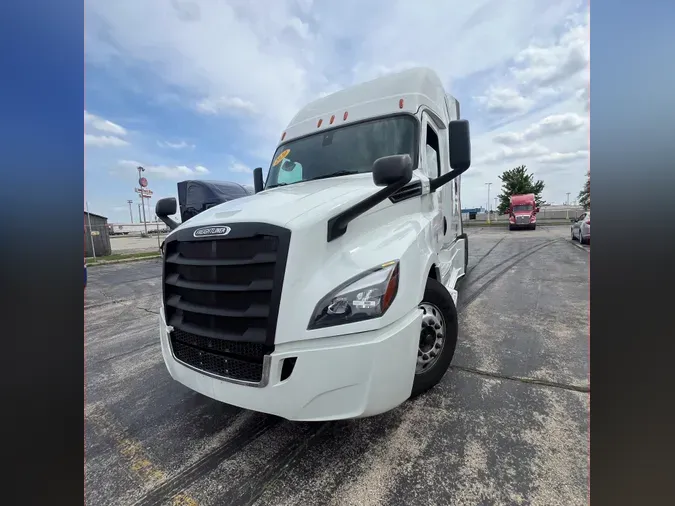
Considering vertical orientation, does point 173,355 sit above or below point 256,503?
above

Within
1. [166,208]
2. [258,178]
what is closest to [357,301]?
[166,208]

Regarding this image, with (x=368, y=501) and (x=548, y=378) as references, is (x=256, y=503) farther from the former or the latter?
(x=548, y=378)

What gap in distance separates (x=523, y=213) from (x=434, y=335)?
2969cm

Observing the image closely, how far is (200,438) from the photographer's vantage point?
2.32 m

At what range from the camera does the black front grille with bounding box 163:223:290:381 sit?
75.2 inches

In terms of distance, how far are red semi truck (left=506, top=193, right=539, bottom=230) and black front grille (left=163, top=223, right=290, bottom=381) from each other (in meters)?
30.7

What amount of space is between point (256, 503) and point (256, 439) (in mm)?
561

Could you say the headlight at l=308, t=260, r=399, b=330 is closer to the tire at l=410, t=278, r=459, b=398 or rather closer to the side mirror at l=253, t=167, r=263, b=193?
the tire at l=410, t=278, r=459, b=398

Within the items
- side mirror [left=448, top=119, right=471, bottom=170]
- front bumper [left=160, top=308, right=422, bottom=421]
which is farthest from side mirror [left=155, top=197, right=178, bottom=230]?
side mirror [left=448, top=119, right=471, bottom=170]

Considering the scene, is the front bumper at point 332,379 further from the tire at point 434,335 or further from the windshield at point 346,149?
the windshield at point 346,149

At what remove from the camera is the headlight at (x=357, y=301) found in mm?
1812

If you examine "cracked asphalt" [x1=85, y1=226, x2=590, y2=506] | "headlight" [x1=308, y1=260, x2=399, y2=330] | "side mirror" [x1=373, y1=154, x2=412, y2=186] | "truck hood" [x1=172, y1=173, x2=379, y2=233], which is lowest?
"cracked asphalt" [x1=85, y1=226, x2=590, y2=506]
